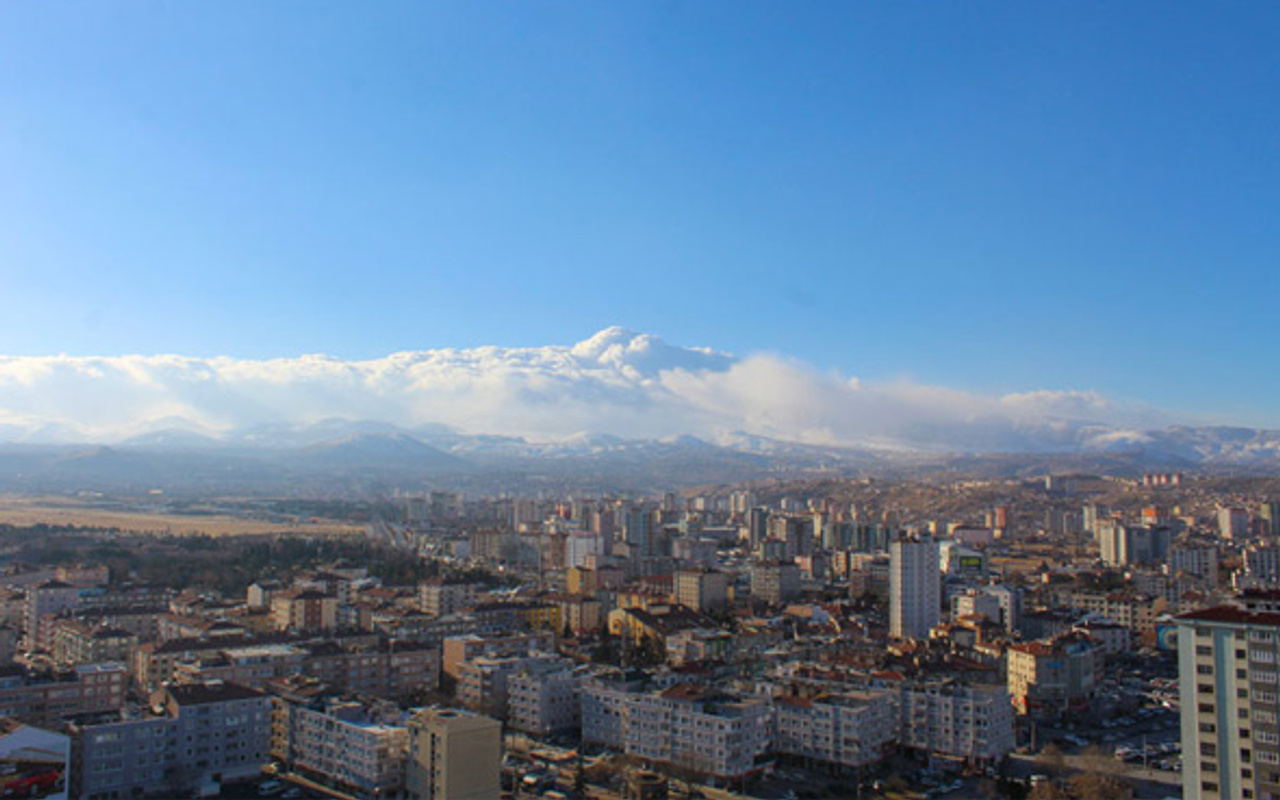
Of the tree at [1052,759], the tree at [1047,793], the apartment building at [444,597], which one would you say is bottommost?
the tree at [1052,759]

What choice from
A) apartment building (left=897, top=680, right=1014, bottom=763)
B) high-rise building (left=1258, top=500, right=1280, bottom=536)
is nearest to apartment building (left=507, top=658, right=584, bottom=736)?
apartment building (left=897, top=680, right=1014, bottom=763)

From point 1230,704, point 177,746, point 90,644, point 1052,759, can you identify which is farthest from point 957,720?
point 90,644

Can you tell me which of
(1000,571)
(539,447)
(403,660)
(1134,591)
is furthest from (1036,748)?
(539,447)

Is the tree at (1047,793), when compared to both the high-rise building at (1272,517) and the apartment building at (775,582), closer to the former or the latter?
the apartment building at (775,582)

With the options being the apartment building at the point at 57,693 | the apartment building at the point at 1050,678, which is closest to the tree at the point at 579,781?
the apartment building at the point at 57,693

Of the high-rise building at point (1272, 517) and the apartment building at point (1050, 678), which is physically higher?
the high-rise building at point (1272, 517)
